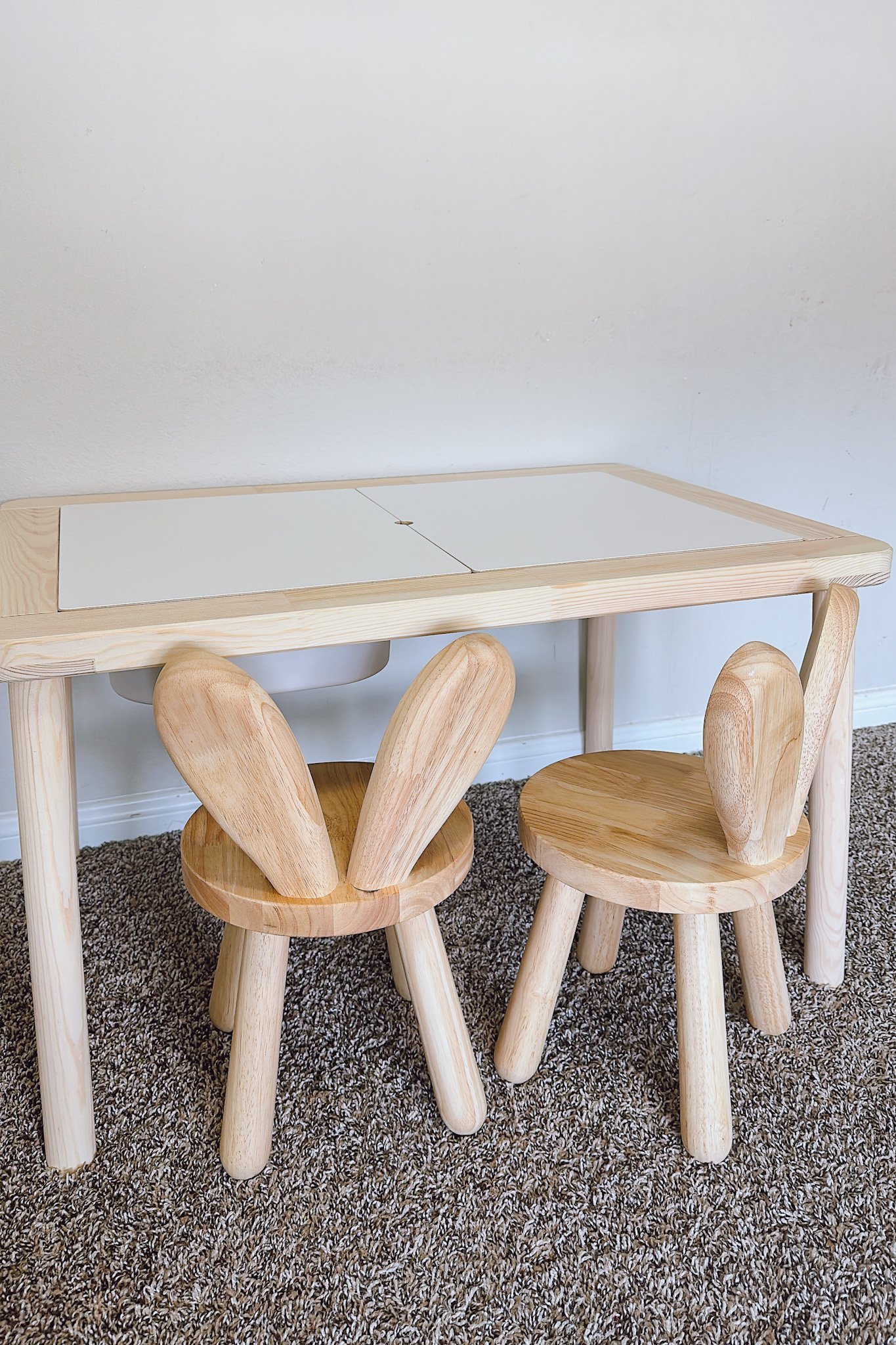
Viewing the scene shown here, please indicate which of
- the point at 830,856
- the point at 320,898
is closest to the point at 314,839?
the point at 320,898

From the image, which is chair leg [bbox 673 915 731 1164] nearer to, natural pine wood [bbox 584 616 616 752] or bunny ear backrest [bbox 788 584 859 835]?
bunny ear backrest [bbox 788 584 859 835]

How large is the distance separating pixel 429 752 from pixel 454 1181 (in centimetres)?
55

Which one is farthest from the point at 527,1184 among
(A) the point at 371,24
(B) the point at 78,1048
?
(A) the point at 371,24

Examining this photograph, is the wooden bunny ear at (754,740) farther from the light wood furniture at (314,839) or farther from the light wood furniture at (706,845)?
the light wood furniture at (314,839)

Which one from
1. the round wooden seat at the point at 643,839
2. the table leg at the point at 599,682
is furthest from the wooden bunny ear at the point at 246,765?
the table leg at the point at 599,682

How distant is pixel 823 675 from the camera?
3.57 ft

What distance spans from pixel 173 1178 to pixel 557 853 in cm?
58

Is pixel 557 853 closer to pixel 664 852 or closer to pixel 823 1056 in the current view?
pixel 664 852

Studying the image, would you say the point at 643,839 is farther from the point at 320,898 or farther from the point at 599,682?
the point at 599,682

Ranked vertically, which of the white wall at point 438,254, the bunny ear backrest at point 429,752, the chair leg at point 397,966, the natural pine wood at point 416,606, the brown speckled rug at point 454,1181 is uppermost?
the white wall at point 438,254

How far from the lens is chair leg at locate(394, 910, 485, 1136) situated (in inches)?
44.9

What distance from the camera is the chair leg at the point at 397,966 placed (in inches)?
56.0

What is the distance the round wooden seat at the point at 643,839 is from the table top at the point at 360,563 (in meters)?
0.27

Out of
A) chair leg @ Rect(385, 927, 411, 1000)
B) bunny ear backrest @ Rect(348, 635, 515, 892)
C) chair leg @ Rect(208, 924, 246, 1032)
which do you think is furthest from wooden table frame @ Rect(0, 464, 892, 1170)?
chair leg @ Rect(385, 927, 411, 1000)
